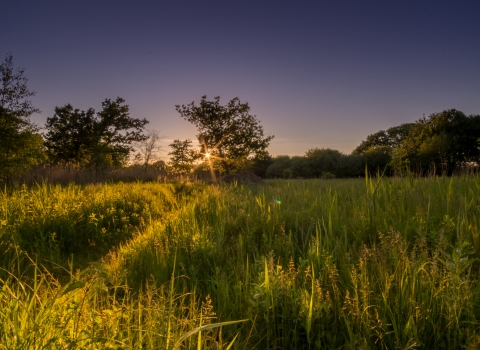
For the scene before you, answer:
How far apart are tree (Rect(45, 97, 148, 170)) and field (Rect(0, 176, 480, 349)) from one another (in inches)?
802

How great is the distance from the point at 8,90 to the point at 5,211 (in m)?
10.5

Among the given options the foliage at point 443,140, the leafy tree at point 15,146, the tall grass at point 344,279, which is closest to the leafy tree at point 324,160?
the foliage at point 443,140

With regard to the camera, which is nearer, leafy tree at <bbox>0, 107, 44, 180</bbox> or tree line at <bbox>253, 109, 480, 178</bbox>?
leafy tree at <bbox>0, 107, 44, 180</bbox>

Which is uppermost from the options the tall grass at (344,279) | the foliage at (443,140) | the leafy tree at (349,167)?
Result: the foliage at (443,140)

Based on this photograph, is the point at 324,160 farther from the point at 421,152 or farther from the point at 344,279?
the point at 344,279

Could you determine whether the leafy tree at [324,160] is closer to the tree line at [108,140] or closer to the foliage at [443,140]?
the foliage at [443,140]

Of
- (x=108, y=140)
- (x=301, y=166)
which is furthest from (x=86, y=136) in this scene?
(x=301, y=166)

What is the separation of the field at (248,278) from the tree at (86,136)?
2036 centimetres

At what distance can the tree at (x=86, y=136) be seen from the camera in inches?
981

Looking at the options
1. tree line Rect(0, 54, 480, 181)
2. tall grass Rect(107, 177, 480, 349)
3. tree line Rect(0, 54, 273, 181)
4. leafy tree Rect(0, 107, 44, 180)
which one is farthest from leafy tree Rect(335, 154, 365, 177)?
tall grass Rect(107, 177, 480, 349)

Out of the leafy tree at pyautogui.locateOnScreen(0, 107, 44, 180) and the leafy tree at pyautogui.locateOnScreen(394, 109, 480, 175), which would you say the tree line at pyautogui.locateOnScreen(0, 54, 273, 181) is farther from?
the leafy tree at pyautogui.locateOnScreen(394, 109, 480, 175)

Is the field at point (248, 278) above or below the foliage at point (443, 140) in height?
below

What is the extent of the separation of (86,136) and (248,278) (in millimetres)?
26441

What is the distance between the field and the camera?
1.53 meters
